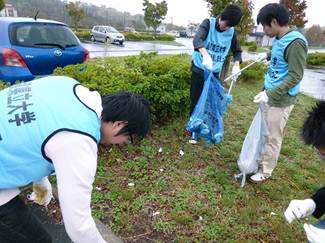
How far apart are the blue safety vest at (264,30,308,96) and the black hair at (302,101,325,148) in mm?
1358

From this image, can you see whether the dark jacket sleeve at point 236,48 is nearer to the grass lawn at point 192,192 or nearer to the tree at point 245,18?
the grass lawn at point 192,192

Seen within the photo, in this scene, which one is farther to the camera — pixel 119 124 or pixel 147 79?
pixel 147 79

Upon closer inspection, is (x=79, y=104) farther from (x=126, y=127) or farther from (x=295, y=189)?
(x=295, y=189)

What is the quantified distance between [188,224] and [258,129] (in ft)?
3.69

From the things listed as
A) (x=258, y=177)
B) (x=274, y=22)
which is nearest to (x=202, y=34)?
(x=274, y=22)

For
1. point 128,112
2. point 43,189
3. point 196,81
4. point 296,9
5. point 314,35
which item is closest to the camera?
point 128,112

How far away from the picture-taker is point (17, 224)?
142 centimetres

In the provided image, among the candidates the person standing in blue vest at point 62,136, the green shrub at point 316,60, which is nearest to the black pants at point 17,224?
the person standing in blue vest at point 62,136

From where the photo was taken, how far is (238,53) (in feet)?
13.8

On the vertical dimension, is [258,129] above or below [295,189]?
above

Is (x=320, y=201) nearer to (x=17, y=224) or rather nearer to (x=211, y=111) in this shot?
(x=17, y=224)

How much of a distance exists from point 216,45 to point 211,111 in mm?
813

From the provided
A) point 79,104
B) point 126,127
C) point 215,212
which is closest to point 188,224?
point 215,212

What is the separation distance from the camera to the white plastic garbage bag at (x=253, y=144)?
3080 millimetres
